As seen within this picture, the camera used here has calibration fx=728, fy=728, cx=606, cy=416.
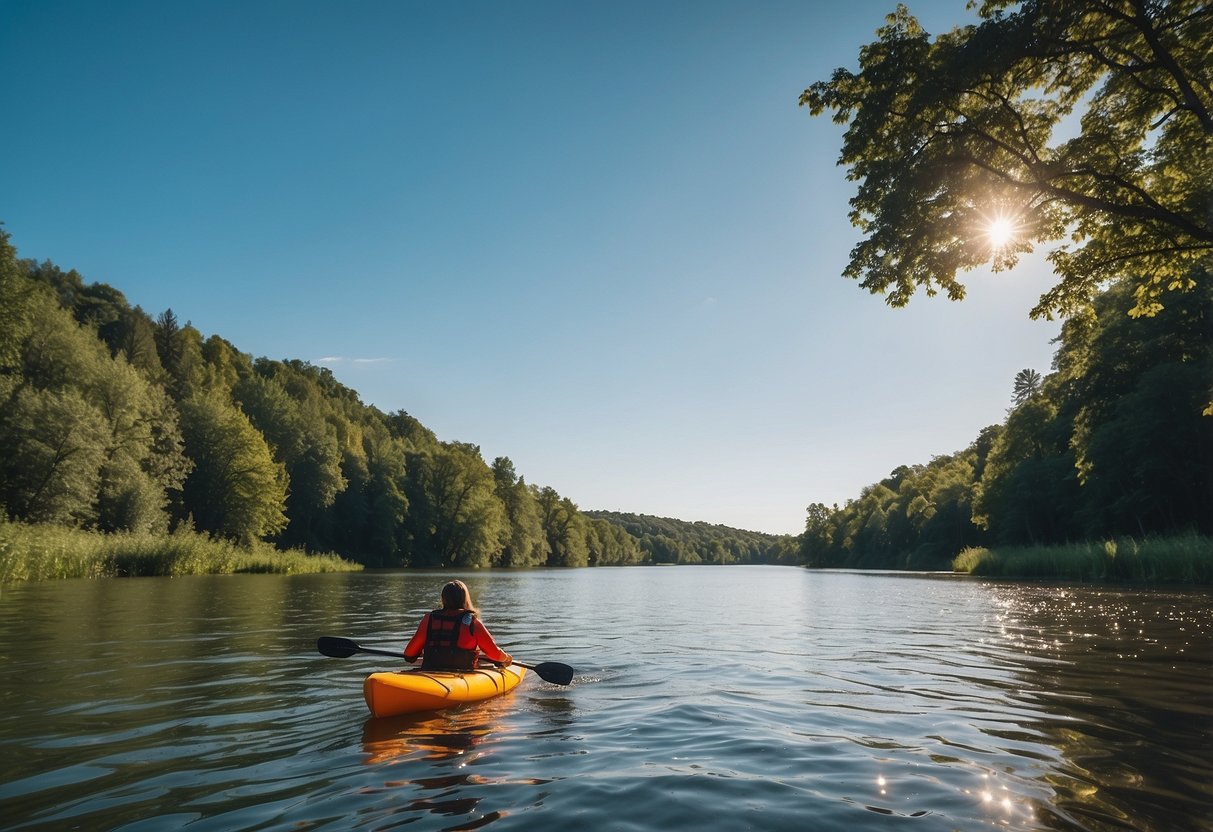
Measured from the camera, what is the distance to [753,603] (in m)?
28.1

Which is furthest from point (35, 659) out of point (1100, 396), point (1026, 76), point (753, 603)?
point (1100, 396)

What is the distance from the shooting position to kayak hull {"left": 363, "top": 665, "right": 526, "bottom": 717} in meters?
7.28

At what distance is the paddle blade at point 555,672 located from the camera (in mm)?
9280

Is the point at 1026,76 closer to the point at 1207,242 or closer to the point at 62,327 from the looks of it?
the point at 1207,242

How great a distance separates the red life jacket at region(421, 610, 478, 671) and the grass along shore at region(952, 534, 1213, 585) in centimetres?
2603

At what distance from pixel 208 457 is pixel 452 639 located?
173 feet

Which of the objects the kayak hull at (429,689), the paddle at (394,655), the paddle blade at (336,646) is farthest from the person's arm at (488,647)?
the paddle blade at (336,646)

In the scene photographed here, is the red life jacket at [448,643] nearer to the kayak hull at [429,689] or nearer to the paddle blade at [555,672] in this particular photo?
the kayak hull at [429,689]

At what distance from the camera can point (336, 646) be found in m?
9.77

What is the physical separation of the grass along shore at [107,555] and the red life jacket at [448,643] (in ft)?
68.3

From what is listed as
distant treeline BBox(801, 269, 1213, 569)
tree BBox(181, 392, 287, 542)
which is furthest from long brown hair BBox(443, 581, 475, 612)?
tree BBox(181, 392, 287, 542)

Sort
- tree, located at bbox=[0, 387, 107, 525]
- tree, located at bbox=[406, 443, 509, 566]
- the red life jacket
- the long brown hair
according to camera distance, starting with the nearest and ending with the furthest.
Result: the red life jacket
the long brown hair
tree, located at bbox=[0, 387, 107, 525]
tree, located at bbox=[406, 443, 509, 566]

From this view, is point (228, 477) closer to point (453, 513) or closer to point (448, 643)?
point (453, 513)

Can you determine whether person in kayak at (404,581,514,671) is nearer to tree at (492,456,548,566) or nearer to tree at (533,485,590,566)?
tree at (492,456,548,566)
